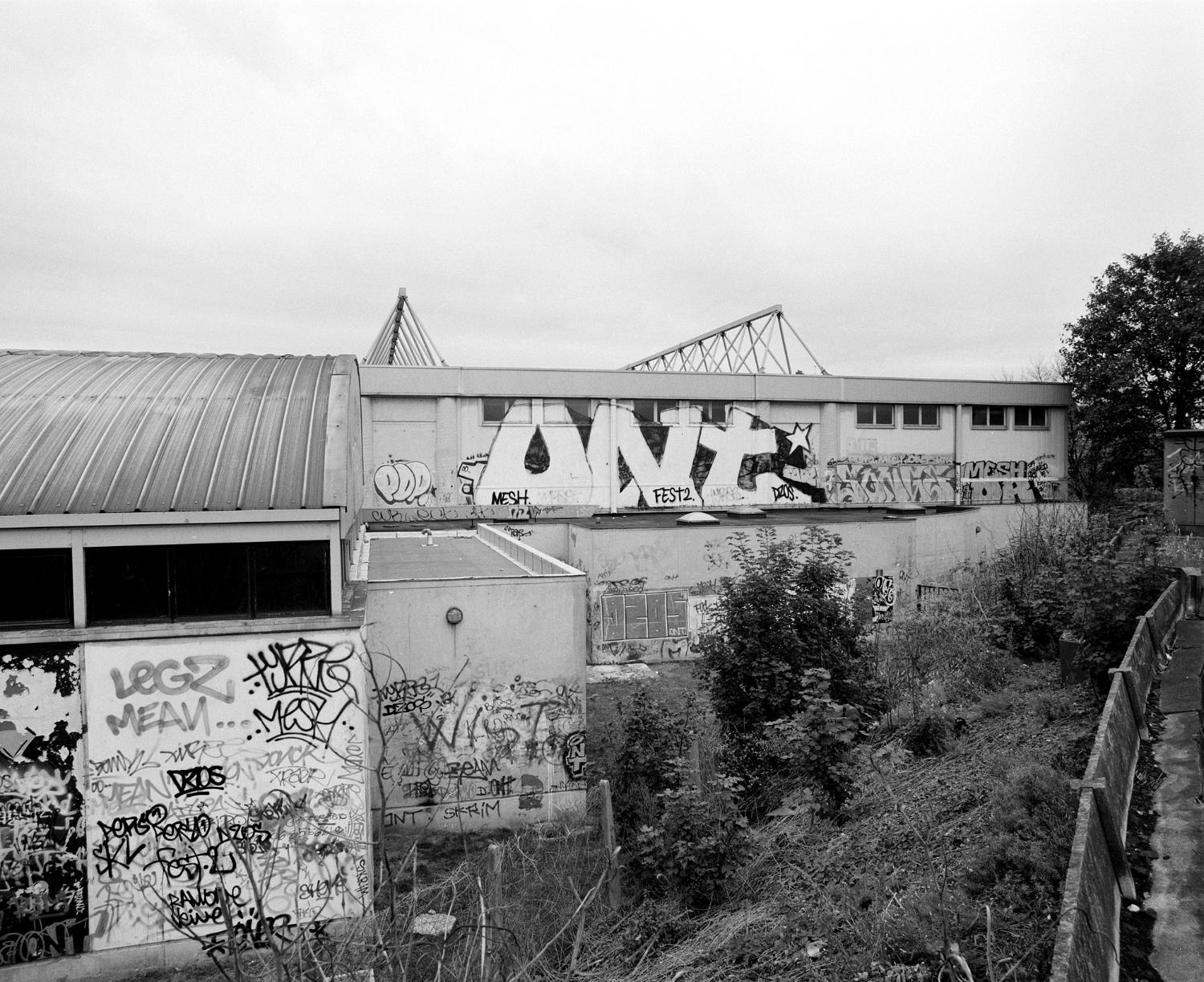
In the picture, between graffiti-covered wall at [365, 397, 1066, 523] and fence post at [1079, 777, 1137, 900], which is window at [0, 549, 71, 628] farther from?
graffiti-covered wall at [365, 397, 1066, 523]

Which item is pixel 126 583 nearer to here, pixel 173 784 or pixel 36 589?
pixel 36 589

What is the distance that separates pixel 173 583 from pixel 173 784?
7.86ft

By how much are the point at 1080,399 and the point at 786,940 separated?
120 ft

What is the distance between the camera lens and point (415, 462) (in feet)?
105

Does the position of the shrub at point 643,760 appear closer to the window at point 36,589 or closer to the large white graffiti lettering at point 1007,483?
the window at point 36,589

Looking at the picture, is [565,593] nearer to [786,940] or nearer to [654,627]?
[786,940]

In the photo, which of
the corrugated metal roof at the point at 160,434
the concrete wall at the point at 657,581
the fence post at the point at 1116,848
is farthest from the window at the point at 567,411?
the fence post at the point at 1116,848

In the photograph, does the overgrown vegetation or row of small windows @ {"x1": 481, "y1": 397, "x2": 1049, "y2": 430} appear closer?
the overgrown vegetation

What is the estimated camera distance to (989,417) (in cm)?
3841

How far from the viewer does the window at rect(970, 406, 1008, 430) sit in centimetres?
3812

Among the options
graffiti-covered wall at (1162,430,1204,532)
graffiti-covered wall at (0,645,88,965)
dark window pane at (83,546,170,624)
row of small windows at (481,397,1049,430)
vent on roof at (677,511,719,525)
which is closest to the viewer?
graffiti-covered wall at (0,645,88,965)

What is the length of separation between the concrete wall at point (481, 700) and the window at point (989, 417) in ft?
99.3

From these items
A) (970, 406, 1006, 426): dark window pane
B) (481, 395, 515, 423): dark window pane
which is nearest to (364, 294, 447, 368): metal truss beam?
(481, 395, 515, 423): dark window pane

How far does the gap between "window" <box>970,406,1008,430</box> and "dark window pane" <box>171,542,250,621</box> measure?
116 ft
